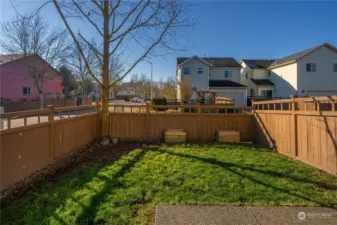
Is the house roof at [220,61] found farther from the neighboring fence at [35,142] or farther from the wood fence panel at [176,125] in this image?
the neighboring fence at [35,142]

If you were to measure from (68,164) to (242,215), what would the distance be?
A: 3.85 m

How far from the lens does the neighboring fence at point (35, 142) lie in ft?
9.18

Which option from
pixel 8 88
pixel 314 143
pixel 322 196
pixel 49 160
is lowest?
pixel 322 196

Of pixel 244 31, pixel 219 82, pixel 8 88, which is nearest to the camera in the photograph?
pixel 244 31

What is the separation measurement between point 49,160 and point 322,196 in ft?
16.4

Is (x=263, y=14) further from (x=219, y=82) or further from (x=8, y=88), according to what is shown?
(x=8, y=88)

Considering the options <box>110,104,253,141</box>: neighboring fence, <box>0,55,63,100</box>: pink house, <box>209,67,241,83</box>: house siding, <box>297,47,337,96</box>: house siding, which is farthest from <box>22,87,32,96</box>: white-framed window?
<box>297,47,337,96</box>: house siding

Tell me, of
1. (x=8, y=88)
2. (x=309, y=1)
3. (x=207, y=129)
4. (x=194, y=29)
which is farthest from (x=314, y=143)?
(x=8, y=88)

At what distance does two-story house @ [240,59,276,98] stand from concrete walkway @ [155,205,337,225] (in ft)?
79.0

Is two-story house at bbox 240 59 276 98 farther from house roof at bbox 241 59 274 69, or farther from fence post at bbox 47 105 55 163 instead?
fence post at bbox 47 105 55 163

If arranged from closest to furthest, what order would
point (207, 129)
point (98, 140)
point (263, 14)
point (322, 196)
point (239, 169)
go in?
point (322, 196)
point (239, 169)
point (98, 140)
point (207, 129)
point (263, 14)

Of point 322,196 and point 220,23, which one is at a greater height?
point 220,23

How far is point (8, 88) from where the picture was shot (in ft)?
63.3

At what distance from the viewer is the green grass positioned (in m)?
2.30
